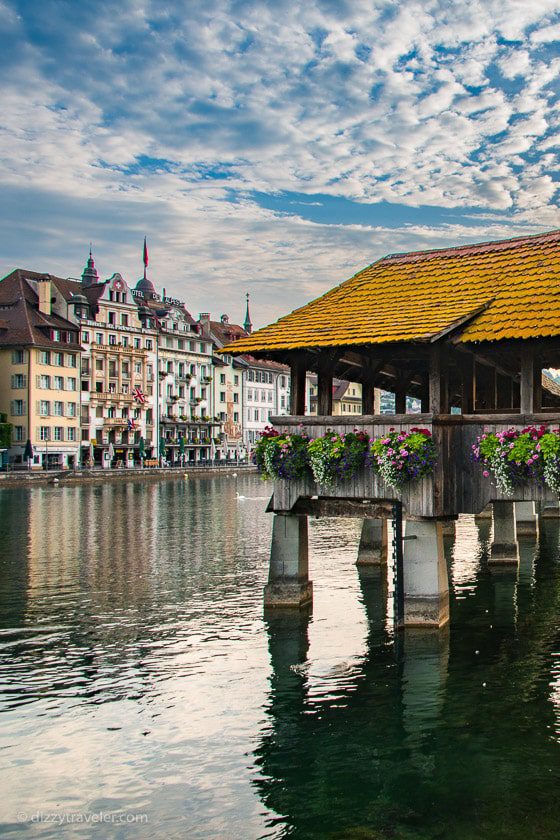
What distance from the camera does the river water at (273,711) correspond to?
1241 cm

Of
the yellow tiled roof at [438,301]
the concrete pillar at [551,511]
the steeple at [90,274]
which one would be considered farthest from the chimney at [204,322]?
the yellow tiled roof at [438,301]

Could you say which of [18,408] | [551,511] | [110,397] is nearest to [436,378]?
[551,511]

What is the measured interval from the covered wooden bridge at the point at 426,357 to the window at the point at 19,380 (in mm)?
81496

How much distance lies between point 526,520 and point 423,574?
24175 millimetres

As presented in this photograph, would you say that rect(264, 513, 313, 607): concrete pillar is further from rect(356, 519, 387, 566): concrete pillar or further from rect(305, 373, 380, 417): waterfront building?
rect(305, 373, 380, 417): waterfront building

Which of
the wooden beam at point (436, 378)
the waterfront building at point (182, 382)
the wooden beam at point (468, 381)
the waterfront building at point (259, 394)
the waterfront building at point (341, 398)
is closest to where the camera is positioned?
the wooden beam at point (436, 378)

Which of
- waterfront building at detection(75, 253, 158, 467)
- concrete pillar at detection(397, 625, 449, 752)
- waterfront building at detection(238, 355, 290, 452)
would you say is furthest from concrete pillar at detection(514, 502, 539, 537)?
waterfront building at detection(238, 355, 290, 452)

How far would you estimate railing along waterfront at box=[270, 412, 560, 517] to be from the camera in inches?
771

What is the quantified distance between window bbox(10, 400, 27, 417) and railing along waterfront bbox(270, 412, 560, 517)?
84.7 metres

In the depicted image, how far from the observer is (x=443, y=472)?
19.9m

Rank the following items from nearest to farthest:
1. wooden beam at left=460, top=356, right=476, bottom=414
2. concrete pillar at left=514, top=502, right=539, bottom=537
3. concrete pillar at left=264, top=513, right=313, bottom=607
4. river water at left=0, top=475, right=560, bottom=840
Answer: river water at left=0, top=475, right=560, bottom=840 → concrete pillar at left=264, top=513, right=313, bottom=607 → wooden beam at left=460, top=356, right=476, bottom=414 → concrete pillar at left=514, top=502, right=539, bottom=537

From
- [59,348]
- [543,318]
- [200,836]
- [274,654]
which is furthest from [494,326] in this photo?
[59,348]

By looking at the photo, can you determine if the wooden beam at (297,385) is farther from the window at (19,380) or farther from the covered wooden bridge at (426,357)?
the window at (19,380)

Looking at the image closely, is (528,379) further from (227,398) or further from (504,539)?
(227,398)
